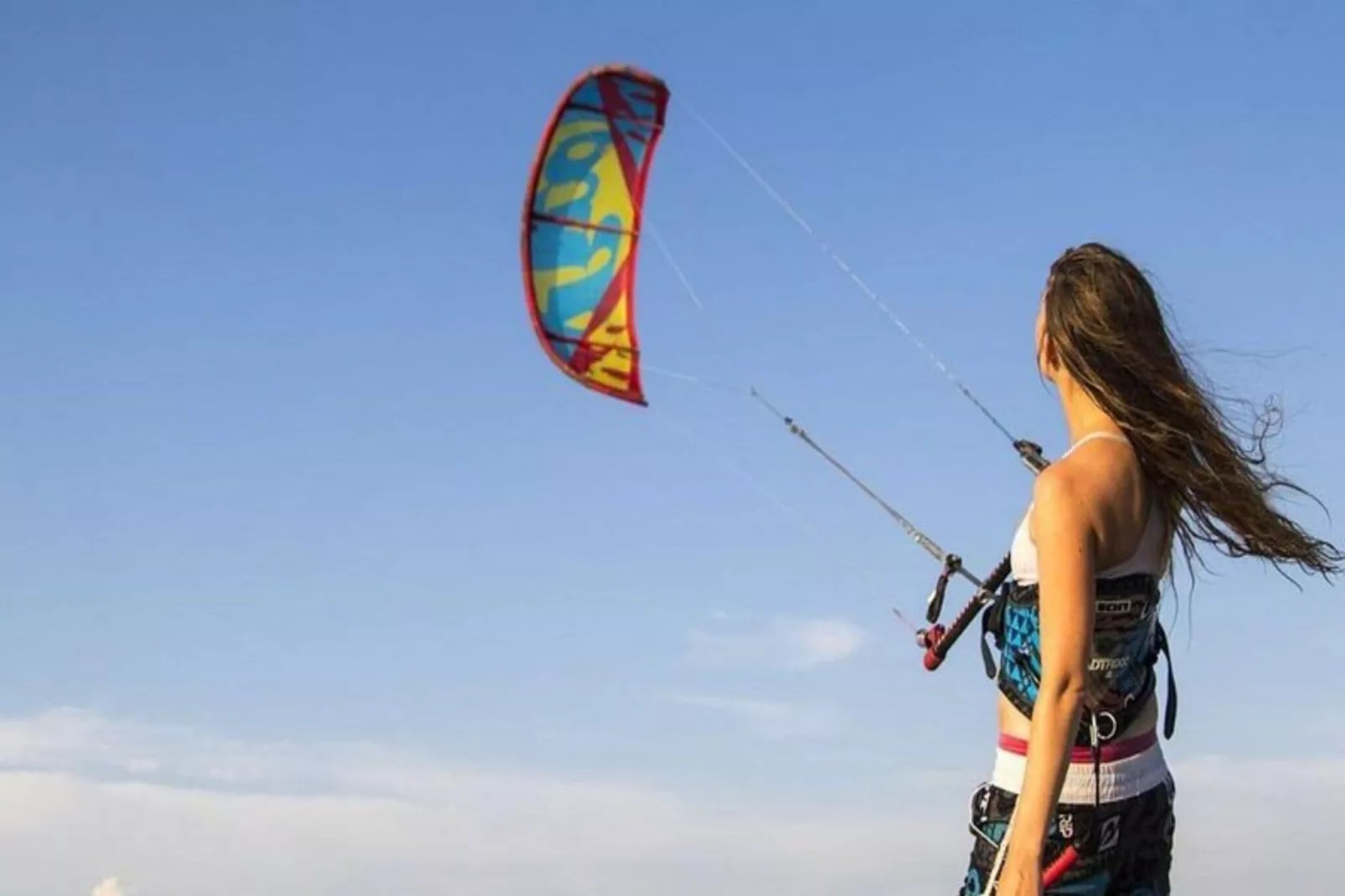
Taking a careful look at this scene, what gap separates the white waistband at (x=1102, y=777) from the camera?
4.68 m

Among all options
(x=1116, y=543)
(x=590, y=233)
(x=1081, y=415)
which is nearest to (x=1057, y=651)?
(x=1116, y=543)

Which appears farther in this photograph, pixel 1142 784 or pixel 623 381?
pixel 623 381

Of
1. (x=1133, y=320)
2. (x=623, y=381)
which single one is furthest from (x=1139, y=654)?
(x=623, y=381)

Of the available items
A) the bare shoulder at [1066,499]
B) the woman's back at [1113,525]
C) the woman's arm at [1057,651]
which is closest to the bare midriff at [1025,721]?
the woman's back at [1113,525]

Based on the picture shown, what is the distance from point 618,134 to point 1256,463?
526 centimetres

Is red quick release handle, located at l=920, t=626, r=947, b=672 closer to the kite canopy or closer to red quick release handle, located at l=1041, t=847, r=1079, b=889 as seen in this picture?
red quick release handle, located at l=1041, t=847, r=1079, b=889

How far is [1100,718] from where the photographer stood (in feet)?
15.4

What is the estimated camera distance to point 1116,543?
15.1 feet

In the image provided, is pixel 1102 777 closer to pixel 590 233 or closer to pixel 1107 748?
pixel 1107 748

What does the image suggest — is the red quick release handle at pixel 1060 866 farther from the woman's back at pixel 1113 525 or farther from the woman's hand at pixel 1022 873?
the woman's back at pixel 1113 525

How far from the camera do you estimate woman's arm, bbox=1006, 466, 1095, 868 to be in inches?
172

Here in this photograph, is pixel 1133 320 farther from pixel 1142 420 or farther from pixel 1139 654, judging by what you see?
pixel 1139 654

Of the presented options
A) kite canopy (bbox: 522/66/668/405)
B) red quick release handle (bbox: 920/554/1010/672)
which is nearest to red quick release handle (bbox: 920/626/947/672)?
red quick release handle (bbox: 920/554/1010/672)

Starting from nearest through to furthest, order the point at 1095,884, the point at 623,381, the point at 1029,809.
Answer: the point at 1029,809, the point at 1095,884, the point at 623,381
